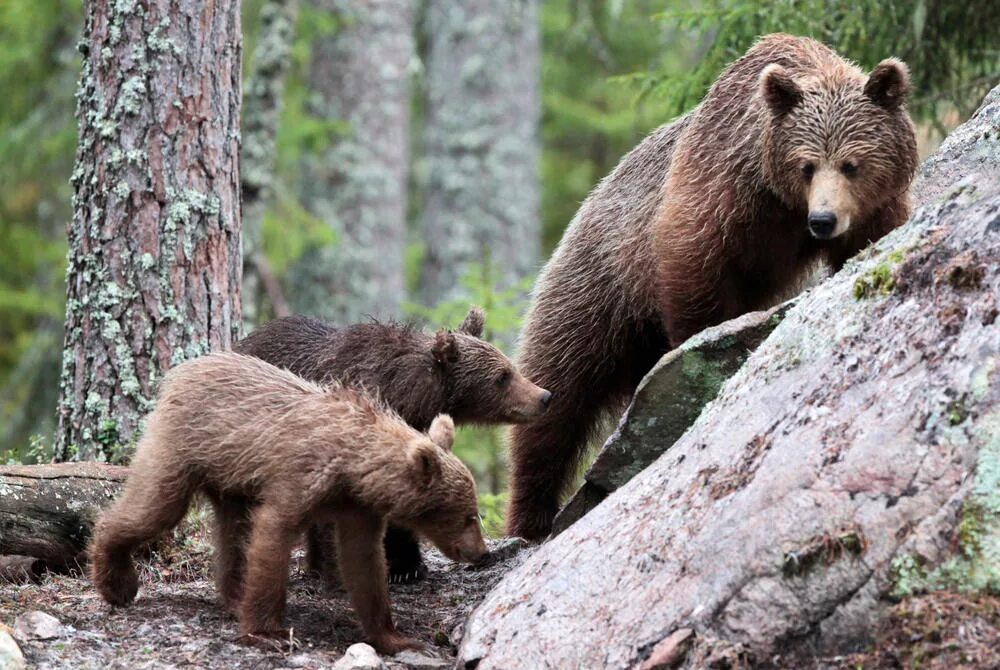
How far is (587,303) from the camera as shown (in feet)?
26.1

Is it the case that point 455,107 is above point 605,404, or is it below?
above

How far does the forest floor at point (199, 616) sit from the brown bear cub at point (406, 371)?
0.92 feet

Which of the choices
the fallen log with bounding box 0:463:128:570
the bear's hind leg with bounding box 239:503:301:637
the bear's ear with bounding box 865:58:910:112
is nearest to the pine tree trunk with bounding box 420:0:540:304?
the fallen log with bounding box 0:463:128:570

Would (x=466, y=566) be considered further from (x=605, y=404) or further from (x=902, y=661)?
(x=902, y=661)

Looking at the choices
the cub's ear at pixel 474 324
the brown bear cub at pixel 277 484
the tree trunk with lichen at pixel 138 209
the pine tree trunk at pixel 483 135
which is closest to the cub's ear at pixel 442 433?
the brown bear cub at pixel 277 484

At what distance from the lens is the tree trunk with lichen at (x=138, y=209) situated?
23.9 ft

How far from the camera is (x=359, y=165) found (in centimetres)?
1798

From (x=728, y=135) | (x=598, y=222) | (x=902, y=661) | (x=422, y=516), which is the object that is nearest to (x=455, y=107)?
(x=598, y=222)

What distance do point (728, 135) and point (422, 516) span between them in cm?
274

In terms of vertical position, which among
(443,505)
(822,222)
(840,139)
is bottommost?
(443,505)

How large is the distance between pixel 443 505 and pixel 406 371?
1.22m

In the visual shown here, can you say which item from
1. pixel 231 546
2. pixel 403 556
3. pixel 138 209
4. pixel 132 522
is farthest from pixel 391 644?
pixel 138 209

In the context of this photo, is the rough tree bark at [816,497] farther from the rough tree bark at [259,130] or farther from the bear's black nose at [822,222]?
the rough tree bark at [259,130]

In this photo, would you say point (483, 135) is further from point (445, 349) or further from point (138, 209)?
point (445, 349)
